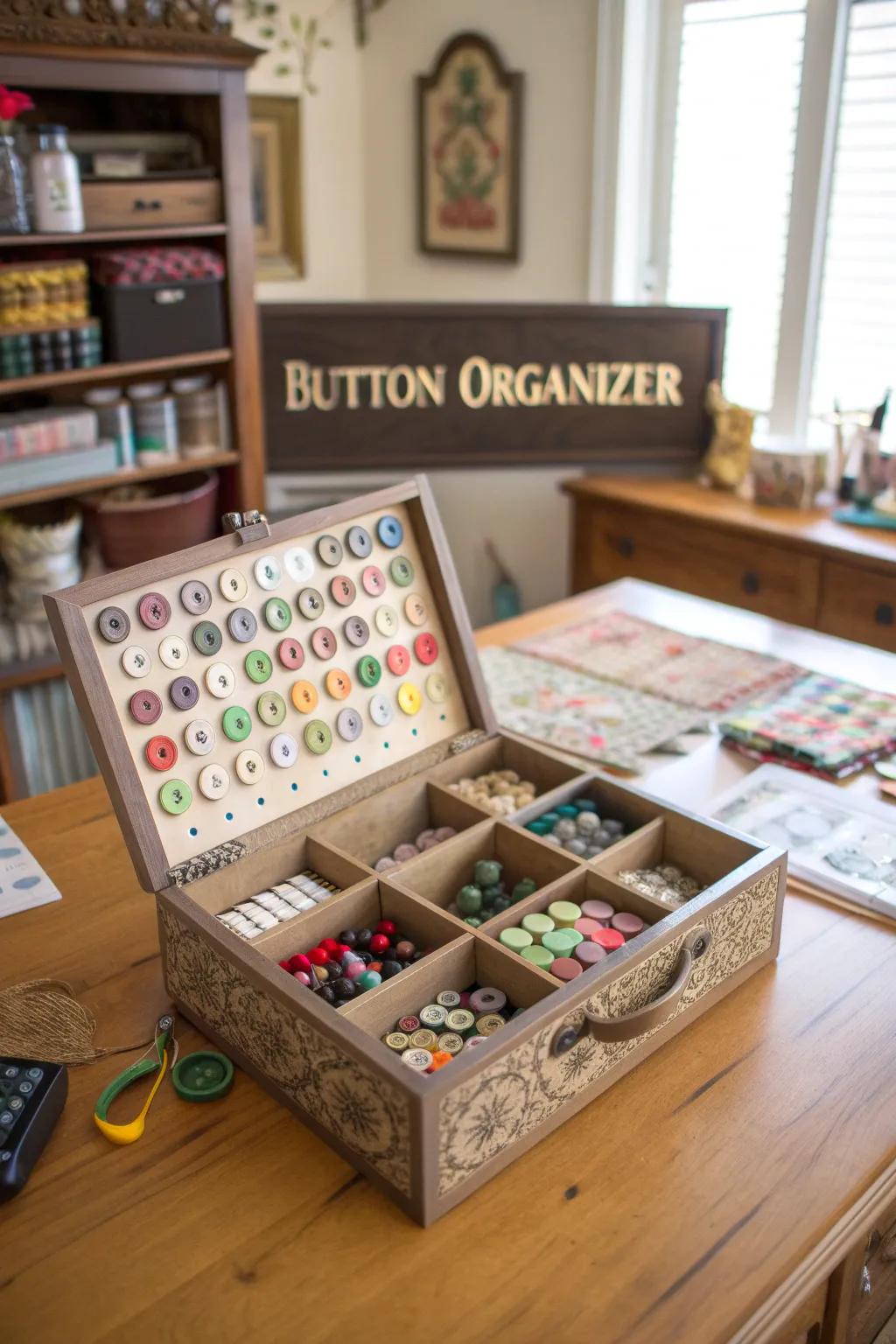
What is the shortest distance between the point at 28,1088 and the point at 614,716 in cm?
101

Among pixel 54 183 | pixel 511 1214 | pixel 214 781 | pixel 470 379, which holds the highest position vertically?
pixel 54 183

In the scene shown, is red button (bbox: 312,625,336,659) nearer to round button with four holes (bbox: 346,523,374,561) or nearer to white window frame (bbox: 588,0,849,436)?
round button with four holes (bbox: 346,523,374,561)

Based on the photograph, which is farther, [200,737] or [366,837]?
[366,837]

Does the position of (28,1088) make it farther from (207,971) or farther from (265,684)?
(265,684)

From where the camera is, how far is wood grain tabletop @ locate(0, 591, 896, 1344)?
85 cm

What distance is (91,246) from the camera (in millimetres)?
2824

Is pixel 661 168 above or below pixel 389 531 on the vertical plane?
above

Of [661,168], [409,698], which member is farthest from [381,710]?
[661,168]

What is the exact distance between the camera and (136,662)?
1.14 meters

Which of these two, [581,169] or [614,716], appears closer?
[614,716]

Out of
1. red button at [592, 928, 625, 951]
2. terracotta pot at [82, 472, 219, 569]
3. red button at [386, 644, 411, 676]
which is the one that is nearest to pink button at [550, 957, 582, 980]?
red button at [592, 928, 625, 951]

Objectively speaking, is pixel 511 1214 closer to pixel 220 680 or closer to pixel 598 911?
pixel 598 911

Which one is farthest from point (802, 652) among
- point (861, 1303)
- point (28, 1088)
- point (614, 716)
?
point (28, 1088)

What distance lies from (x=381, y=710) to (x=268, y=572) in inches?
8.3
